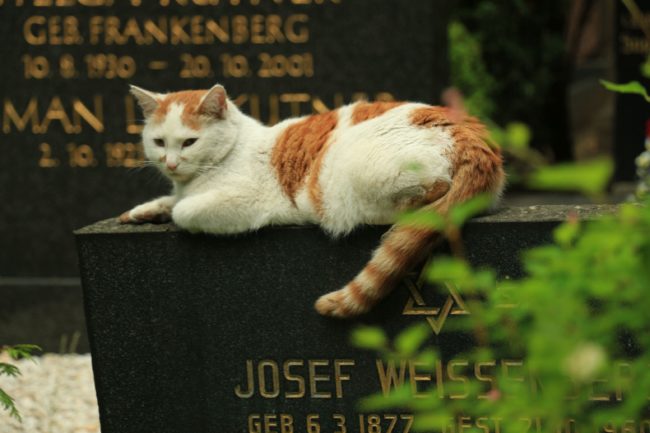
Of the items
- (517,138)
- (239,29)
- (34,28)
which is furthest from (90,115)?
(517,138)

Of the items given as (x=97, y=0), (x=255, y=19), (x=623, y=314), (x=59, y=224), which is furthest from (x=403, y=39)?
(x=623, y=314)

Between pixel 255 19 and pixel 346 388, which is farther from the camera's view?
pixel 255 19

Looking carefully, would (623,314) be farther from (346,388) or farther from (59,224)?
(59,224)

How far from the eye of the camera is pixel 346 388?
3.52 metres

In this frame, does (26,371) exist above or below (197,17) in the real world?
below

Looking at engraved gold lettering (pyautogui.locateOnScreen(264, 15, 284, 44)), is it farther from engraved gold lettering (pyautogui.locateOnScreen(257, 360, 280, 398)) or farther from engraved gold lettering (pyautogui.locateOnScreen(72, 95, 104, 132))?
engraved gold lettering (pyautogui.locateOnScreen(257, 360, 280, 398))

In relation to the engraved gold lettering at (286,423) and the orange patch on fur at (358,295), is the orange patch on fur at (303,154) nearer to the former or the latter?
the orange patch on fur at (358,295)

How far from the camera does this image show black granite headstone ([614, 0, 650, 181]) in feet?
31.2

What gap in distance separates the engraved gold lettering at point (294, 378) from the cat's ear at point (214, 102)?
0.89 metres

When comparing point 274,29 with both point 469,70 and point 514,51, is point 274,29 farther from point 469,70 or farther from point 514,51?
point 514,51

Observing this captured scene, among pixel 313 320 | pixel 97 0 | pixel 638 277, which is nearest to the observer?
pixel 638 277

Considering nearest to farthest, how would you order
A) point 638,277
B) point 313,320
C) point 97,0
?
point 638,277, point 313,320, point 97,0

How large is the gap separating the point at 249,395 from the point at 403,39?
279 centimetres

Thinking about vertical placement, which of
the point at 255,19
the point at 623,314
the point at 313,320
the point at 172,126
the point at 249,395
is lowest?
the point at 249,395
